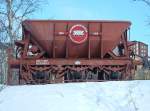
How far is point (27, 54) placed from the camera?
52.5 ft

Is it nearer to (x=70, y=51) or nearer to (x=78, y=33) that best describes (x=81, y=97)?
(x=78, y=33)

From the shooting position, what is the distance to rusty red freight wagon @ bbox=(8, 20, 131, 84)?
15602mm

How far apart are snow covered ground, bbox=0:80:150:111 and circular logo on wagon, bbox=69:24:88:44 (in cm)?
552

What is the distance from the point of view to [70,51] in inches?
637

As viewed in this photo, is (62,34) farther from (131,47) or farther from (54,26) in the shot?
(131,47)

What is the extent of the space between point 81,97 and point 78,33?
277 inches

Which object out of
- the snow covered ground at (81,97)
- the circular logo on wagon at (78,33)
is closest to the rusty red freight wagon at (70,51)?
the circular logo on wagon at (78,33)

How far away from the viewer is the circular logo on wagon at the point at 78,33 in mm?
15648

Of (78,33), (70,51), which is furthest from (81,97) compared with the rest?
(70,51)

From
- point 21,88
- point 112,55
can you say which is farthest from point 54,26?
point 21,88

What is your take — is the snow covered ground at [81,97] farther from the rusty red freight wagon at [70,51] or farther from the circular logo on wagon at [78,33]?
the circular logo on wagon at [78,33]

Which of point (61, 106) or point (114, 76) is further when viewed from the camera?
point (114, 76)

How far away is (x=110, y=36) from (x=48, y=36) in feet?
8.42

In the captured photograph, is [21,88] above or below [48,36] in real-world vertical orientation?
below
